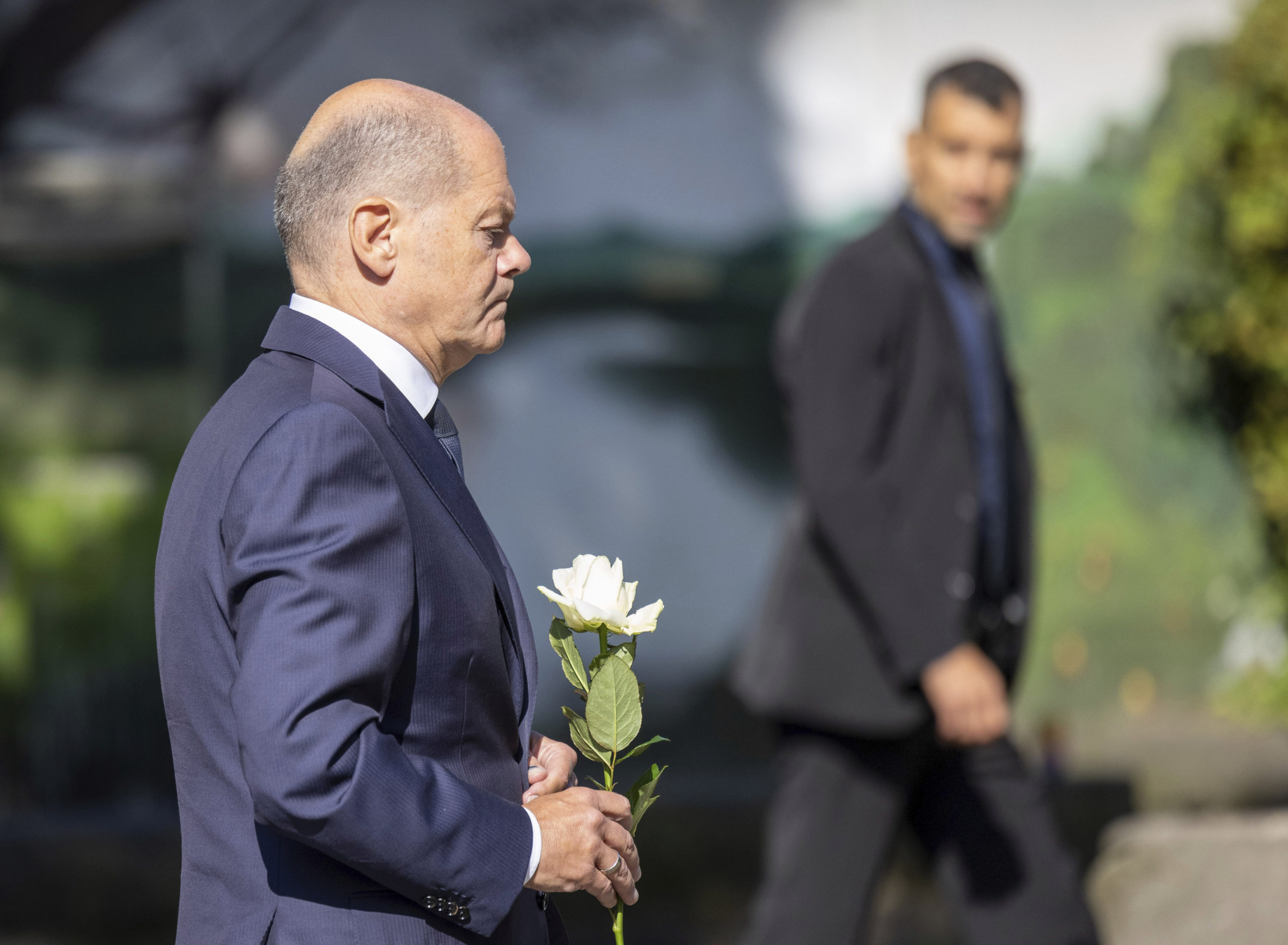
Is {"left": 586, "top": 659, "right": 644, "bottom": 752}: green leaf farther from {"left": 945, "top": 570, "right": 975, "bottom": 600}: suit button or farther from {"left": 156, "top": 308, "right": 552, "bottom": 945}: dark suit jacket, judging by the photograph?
{"left": 945, "top": 570, "right": 975, "bottom": 600}: suit button

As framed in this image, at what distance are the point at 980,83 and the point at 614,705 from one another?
227 centimetres

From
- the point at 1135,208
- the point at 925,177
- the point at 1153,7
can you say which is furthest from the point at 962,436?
the point at 1153,7

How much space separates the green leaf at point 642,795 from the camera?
5.85 ft

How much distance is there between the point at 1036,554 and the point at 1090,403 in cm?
65

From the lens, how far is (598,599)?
1678 mm

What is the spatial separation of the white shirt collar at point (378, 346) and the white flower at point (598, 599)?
272 millimetres

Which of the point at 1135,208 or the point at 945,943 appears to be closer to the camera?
the point at 945,943

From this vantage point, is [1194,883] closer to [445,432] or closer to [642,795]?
[642,795]

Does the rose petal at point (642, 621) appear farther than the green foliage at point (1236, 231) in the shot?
No

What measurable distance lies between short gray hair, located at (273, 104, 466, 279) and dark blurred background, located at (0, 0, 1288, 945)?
3769mm

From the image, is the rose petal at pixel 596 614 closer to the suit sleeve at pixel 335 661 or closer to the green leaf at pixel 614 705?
the green leaf at pixel 614 705

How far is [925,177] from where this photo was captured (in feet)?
11.4

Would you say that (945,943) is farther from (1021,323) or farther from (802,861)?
(1021,323)

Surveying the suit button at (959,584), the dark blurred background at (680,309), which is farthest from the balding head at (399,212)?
the dark blurred background at (680,309)
